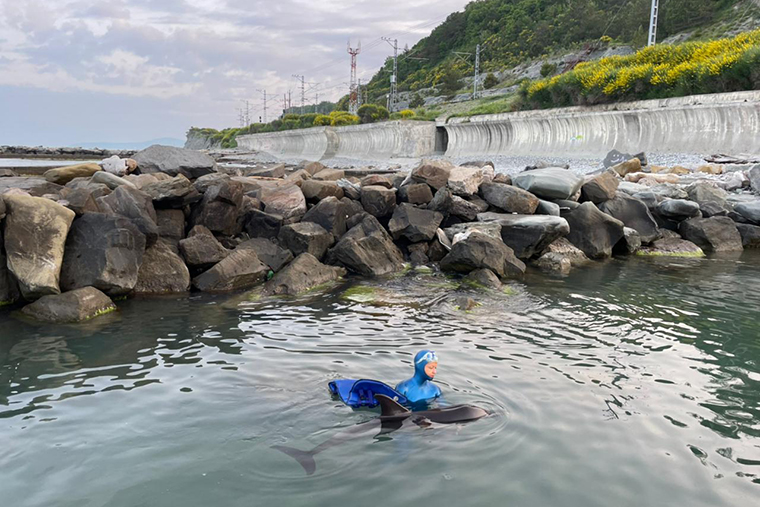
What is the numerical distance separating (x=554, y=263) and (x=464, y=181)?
2.47m

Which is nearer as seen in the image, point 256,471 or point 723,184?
point 256,471

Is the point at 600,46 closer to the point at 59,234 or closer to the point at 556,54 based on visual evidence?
the point at 556,54

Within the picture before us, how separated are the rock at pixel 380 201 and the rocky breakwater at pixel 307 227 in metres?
0.03

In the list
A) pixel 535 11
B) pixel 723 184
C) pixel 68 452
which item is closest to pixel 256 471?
pixel 68 452

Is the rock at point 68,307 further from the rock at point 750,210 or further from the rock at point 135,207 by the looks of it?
the rock at point 750,210

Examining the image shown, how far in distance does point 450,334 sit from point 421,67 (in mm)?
82405

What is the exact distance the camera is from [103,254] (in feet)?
25.0

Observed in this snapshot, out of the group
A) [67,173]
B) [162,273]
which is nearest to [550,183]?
[162,273]

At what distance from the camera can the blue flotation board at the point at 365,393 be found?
4.54 meters

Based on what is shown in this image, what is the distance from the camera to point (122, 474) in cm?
366

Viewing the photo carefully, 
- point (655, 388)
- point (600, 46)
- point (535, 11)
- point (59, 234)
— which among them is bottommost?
point (655, 388)

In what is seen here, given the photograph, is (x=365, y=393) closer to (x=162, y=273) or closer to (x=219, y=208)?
(x=162, y=273)

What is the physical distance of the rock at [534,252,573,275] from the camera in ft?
32.8

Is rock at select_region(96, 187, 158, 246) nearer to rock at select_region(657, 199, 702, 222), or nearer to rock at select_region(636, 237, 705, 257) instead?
rock at select_region(636, 237, 705, 257)
